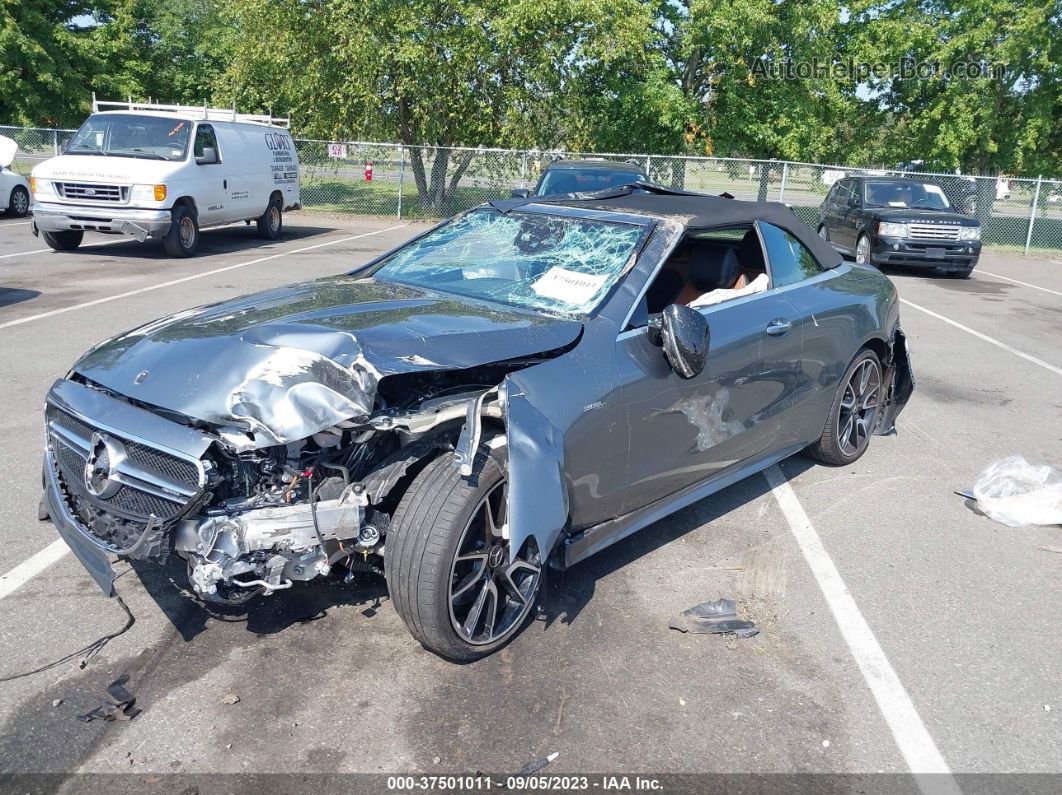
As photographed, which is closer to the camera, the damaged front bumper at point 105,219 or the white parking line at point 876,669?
the white parking line at point 876,669

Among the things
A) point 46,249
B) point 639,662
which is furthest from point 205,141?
point 639,662

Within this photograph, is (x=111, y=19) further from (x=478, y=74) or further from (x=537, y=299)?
(x=537, y=299)

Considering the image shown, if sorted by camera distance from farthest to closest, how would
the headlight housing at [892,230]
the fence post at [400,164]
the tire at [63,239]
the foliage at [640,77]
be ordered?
the fence post at [400,164]
the foliage at [640,77]
the headlight housing at [892,230]
the tire at [63,239]

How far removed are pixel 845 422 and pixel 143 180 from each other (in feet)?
36.9

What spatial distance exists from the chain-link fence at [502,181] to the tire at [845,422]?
1894 cm

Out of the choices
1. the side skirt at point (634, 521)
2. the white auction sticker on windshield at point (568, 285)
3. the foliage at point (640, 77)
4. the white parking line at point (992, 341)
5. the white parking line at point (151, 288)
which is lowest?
the white parking line at point (992, 341)

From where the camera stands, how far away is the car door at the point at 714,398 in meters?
3.95

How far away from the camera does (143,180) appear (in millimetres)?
13406

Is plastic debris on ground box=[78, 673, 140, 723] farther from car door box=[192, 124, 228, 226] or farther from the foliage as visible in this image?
the foliage

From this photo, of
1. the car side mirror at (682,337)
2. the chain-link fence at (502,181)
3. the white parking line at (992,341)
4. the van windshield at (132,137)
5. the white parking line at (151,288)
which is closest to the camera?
the car side mirror at (682,337)

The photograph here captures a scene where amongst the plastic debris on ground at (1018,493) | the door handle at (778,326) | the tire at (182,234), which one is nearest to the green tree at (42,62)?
the tire at (182,234)

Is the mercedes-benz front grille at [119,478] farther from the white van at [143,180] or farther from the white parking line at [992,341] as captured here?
the white van at [143,180]

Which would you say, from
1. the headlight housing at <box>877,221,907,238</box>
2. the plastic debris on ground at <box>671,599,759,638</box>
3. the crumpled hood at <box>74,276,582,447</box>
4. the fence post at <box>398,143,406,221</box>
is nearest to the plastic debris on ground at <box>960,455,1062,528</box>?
the plastic debris on ground at <box>671,599,759,638</box>

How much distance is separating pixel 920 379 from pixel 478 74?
17399 millimetres
